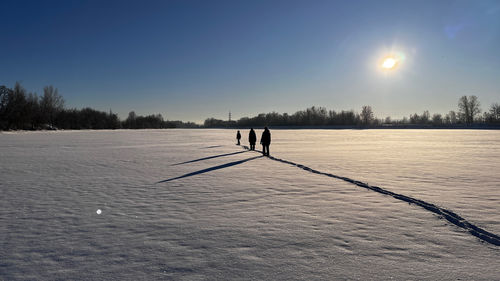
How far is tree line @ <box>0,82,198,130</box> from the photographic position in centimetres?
6644

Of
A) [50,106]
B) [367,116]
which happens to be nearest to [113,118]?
[50,106]

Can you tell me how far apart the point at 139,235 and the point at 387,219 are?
160 inches

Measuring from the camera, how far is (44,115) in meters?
81.6

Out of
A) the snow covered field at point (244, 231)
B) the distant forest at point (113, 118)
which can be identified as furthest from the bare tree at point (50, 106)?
the snow covered field at point (244, 231)

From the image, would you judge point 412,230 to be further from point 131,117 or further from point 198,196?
point 131,117

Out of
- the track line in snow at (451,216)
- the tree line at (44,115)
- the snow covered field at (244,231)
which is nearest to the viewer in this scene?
the snow covered field at (244,231)

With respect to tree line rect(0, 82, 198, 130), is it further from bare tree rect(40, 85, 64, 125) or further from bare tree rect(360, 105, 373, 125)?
bare tree rect(360, 105, 373, 125)

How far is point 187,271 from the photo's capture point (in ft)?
9.50

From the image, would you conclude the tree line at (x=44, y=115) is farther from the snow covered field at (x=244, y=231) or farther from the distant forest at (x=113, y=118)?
the snow covered field at (x=244, y=231)

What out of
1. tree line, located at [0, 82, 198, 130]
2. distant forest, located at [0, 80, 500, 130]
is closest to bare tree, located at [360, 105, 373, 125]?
distant forest, located at [0, 80, 500, 130]

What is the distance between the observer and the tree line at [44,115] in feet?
218

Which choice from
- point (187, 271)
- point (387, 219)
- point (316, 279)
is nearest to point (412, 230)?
point (387, 219)

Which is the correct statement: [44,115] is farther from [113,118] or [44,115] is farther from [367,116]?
[367,116]

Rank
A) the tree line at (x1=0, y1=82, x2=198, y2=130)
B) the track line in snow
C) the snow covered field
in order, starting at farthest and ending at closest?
the tree line at (x1=0, y1=82, x2=198, y2=130), the track line in snow, the snow covered field
